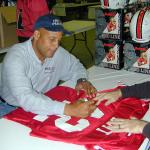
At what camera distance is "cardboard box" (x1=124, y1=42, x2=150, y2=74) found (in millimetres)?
2160

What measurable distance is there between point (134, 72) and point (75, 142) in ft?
3.84

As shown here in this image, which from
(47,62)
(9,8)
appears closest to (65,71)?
(47,62)

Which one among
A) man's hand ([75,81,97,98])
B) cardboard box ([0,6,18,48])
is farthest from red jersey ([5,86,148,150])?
cardboard box ([0,6,18,48])

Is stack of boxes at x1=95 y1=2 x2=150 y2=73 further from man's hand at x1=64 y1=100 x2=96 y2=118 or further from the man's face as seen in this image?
man's hand at x1=64 y1=100 x2=96 y2=118

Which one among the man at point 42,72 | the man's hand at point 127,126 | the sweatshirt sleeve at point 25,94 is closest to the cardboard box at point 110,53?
the man at point 42,72

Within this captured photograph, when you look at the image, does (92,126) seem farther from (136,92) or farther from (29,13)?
(29,13)

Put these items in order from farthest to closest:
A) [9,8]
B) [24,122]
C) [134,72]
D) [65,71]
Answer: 1. [9,8]
2. [134,72]
3. [65,71]
4. [24,122]

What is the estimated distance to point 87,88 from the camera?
5.92 ft

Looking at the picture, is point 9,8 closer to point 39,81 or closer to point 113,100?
point 39,81

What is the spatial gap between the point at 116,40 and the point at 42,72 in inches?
30.1

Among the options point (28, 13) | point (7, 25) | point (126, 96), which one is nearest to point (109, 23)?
point (126, 96)

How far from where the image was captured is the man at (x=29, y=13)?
2826 mm

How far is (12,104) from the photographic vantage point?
6.07 ft

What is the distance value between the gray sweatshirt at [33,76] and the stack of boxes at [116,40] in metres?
0.36
